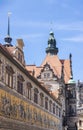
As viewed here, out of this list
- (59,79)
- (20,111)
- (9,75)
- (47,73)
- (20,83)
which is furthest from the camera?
(59,79)

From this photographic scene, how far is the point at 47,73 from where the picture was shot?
229 feet

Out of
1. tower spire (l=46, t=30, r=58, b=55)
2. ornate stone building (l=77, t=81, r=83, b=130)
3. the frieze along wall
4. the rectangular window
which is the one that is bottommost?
the frieze along wall

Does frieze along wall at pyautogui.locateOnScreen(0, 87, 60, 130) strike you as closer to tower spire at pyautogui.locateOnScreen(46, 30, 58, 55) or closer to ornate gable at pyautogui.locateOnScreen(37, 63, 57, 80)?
ornate gable at pyautogui.locateOnScreen(37, 63, 57, 80)

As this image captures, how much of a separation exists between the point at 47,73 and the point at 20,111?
41454 mm

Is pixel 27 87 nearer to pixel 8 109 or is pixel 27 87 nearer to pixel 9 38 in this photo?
pixel 8 109

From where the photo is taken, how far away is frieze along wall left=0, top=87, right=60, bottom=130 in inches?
934

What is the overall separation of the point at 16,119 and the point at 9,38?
54.0 meters

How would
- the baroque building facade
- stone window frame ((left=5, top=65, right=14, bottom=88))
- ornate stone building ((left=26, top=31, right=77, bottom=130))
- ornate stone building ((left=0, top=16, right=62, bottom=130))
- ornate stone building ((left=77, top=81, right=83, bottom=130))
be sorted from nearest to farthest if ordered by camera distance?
ornate stone building ((left=0, top=16, right=62, bottom=130)) → the baroque building facade → stone window frame ((left=5, top=65, right=14, bottom=88)) → ornate stone building ((left=26, top=31, right=77, bottom=130)) → ornate stone building ((left=77, top=81, right=83, bottom=130))

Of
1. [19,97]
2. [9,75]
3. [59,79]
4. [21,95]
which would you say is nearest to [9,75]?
[9,75]

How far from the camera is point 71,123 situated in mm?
77750

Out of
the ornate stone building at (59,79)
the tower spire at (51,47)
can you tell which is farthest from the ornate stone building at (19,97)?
the tower spire at (51,47)

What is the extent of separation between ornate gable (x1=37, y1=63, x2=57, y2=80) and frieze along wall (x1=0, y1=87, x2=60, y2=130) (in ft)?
84.7

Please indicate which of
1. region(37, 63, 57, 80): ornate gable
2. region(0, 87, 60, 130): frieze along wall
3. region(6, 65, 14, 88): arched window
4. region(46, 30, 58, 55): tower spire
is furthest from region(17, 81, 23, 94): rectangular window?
region(46, 30, 58, 55): tower spire

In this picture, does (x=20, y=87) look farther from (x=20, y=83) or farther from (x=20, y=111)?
(x=20, y=111)
